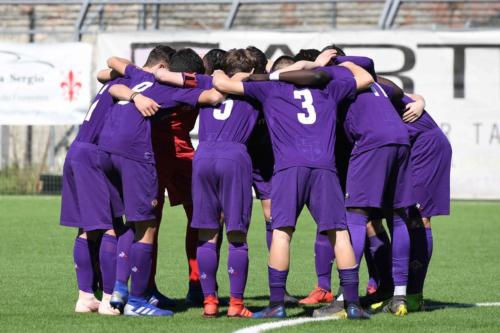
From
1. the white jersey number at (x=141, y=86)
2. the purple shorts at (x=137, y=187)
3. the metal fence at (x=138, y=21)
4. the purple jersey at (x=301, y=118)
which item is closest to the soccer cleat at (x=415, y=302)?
the purple jersey at (x=301, y=118)

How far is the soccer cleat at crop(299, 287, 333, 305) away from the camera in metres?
9.53

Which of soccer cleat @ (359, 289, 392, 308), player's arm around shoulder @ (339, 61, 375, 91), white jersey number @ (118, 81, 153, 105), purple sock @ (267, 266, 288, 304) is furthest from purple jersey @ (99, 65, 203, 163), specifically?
soccer cleat @ (359, 289, 392, 308)

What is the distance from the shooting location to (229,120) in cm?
857

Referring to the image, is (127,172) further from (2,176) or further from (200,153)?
(2,176)

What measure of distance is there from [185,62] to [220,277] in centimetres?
288

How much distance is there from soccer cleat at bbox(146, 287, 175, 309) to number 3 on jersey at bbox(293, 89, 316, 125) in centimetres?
201

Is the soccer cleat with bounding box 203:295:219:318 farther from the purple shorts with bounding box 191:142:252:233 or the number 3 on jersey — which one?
the number 3 on jersey

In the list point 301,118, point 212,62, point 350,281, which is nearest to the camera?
point 350,281

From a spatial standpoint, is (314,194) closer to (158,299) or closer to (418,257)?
(418,257)

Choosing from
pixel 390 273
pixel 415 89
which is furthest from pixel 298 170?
pixel 415 89

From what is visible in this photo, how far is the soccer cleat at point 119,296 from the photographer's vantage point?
860cm

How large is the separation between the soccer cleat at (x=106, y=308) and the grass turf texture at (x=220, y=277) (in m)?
0.18

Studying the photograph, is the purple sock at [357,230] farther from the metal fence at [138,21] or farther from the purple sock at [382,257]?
the metal fence at [138,21]

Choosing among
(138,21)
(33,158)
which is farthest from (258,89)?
(138,21)
